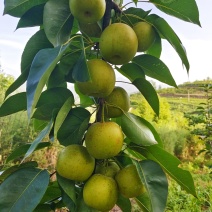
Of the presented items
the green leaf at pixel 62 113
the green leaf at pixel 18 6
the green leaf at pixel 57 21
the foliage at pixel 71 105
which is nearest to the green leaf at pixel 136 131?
the foliage at pixel 71 105

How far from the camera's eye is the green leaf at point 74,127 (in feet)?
2.42

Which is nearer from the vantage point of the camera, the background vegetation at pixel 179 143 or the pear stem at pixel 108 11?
the pear stem at pixel 108 11

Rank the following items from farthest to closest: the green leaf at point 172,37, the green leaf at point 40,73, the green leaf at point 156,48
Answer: the green leaf at point 156,48
the green leaf at point 172,37
the green leaf at point 40,73

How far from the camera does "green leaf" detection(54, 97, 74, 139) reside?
0.63m

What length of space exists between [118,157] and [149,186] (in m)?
0.15

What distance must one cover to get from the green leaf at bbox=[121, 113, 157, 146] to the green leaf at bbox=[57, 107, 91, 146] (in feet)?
0.31

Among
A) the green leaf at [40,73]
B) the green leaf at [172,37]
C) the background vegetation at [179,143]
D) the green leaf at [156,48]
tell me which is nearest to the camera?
the green leaf at [40,73]

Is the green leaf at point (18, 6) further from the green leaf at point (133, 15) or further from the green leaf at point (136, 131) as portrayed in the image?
the green leaf at point (136, 131)

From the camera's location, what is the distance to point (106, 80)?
67 centimetres

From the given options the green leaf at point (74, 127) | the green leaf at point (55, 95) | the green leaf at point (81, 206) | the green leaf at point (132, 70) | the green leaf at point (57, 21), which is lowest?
the green leaf at point (81, 206)

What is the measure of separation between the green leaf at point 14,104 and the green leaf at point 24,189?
0.49 feet

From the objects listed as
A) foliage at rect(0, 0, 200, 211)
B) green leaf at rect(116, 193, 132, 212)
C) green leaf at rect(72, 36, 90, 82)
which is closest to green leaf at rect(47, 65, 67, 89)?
foliage at rect(0, 0, 200, 211)

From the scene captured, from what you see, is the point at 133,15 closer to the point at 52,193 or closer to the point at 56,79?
the point at 56,79

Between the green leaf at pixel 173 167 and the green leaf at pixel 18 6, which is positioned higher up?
the green leaf at pixel 18 6
